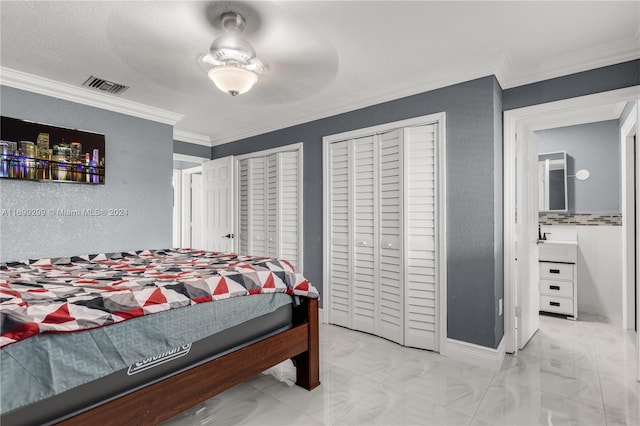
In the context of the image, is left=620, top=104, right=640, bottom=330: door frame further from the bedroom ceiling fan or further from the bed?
the bedroom ceiling fan

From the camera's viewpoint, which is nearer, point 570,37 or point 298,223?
point 570,37

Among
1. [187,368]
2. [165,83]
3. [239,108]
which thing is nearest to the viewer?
[187,368]

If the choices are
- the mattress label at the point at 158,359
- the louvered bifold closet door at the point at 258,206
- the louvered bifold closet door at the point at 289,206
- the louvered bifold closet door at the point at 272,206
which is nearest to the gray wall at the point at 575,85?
the louvered bifold closet door at the point at 289,206

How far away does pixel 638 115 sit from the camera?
7.94 feet

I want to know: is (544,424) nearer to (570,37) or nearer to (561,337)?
(561,337)

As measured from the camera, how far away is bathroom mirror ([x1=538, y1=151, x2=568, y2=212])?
4152 millimetres

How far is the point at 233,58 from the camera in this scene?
2.10m

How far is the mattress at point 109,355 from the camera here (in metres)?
1.15

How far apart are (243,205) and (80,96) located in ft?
6.87

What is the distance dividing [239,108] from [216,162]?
1243 millimetres

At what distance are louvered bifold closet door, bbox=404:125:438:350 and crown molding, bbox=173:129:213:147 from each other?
124 inches

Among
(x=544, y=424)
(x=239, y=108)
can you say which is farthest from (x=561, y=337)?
(x=239, y=108)

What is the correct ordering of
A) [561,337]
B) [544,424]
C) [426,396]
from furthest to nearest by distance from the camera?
1. [561,337]
2. [426,396]
3. [544,424]

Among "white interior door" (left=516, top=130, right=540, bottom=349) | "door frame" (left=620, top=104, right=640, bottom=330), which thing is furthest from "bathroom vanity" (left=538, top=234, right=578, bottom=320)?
"white interior door" (left=516, top=130, right=540, bottom=349)
